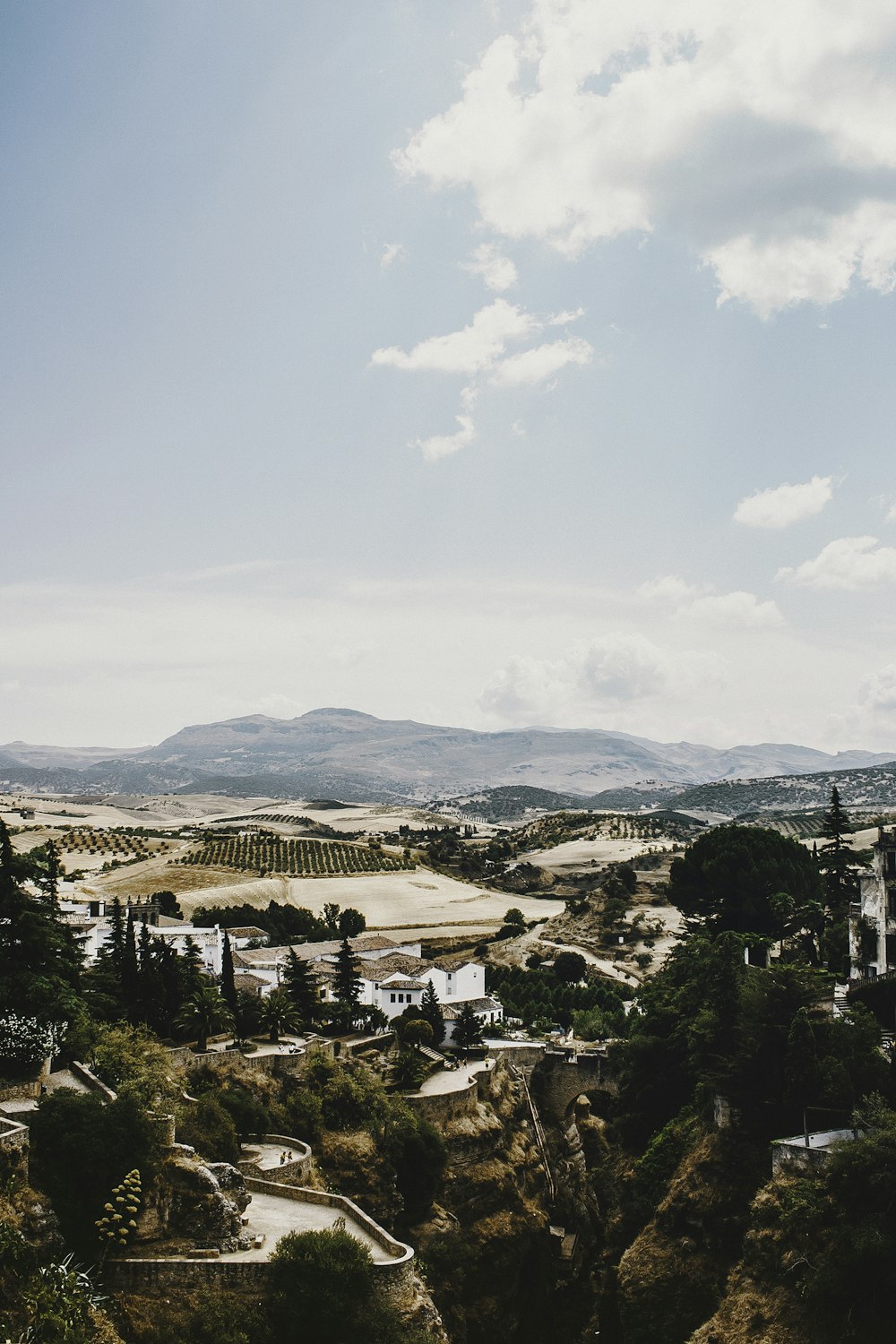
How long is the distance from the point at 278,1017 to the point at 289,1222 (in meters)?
18.9

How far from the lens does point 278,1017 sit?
48906 mm

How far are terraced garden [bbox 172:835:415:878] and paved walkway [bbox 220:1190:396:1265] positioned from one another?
96826 mm

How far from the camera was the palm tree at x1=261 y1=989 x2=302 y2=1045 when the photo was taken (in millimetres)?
48688

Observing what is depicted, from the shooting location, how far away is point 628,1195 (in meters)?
45.8

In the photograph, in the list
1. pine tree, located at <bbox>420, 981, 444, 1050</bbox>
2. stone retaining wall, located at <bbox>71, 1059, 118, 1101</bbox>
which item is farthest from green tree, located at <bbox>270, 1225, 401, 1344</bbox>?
pine tree, located at <bbox>420, 981, 444, 1050</bbox>

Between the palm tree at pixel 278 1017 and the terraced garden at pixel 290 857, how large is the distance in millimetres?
78929

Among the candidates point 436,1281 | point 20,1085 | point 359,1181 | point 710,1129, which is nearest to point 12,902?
point 20,1085

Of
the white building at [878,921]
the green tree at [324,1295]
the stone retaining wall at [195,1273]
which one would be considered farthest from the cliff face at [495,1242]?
the white building at [878,921]

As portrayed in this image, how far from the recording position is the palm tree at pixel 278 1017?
160 ft

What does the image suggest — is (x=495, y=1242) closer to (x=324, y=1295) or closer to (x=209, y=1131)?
(x=209, y=1131)

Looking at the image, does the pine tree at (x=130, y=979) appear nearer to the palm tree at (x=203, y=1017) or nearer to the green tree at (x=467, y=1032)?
the palm tree at (x=203, y=1017)

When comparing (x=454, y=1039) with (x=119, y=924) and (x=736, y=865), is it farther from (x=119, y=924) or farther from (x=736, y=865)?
(x=736, y=865)

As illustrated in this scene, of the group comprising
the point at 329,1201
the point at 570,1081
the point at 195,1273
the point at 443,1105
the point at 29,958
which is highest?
the point at 29,958

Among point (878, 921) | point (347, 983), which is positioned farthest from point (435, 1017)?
point (878, 921)
